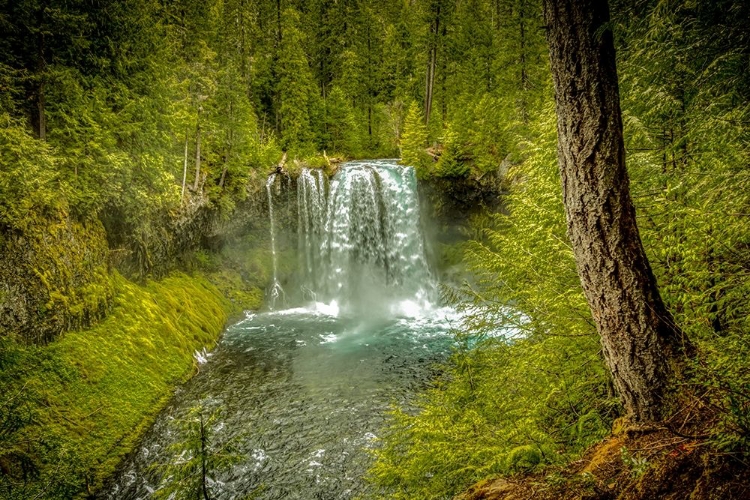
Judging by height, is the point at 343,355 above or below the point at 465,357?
below

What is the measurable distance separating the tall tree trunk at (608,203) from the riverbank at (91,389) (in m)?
6.55

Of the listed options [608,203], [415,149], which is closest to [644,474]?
[608,203]

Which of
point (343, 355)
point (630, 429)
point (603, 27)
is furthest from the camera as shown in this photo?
point (343, 355)

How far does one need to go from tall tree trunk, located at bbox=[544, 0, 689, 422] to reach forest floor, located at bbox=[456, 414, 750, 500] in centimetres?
38

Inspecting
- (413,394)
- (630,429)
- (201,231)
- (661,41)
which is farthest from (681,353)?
(201,231)

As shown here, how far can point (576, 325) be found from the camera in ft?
13.4

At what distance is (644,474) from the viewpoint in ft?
7.32

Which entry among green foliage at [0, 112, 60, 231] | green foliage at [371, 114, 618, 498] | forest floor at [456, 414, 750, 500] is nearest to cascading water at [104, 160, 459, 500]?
green foliage at [371, 114, 618, 498]

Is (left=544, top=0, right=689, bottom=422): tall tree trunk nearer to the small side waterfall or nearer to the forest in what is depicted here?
the forest

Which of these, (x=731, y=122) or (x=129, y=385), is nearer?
(x=731, y=122)

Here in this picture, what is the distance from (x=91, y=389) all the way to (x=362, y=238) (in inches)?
566

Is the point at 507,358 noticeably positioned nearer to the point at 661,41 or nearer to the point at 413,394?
the point at 661,41

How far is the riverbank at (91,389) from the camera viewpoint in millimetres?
6203

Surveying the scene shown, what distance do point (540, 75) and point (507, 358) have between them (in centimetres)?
1949
